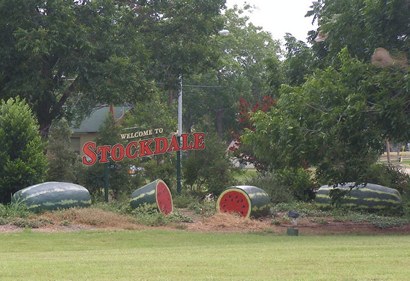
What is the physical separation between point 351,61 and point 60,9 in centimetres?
1172

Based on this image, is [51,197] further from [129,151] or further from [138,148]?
[138,148]

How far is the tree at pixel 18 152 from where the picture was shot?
886 inches

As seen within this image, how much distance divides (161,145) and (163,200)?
7100 mm

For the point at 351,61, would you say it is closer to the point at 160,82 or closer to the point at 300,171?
the point at 300,171

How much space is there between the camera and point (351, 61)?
20031 mm

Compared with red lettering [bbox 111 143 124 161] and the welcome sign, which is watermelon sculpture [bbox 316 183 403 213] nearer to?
the welcome sign

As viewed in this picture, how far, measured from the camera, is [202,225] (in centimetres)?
2159

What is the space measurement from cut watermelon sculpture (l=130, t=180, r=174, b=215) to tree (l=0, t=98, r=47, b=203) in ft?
9.60

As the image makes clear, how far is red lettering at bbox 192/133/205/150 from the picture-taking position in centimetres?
3034

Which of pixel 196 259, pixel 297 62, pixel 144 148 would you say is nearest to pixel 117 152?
pixel 144 148

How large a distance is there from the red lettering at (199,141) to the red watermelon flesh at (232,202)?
6831mm

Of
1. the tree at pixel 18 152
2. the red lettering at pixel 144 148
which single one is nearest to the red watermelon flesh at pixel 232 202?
the tree at pixel 18 152

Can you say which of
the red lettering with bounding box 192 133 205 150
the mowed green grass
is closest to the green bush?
the red lettering with bounding box 192 133 205 150

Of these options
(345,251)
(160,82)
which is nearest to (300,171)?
(160,82)
